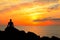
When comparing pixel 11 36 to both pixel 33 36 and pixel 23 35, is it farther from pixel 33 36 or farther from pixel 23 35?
pixel 33 36

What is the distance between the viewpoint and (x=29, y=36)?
42.9 meters

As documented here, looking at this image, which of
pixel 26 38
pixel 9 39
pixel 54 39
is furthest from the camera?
pixel 54 39

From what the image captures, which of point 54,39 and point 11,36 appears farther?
point 54,39

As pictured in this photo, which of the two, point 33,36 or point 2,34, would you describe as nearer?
point 2,34

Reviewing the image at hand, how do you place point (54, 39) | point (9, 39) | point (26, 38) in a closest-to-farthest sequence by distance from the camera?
1. point (9, 39)
2. point (26, 38)
3. point (54, 39)

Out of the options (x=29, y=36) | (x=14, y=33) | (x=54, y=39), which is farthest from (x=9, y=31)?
(x=54, y=39)

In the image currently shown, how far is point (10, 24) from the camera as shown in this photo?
1574 inches

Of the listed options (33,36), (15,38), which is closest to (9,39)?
(15,38)

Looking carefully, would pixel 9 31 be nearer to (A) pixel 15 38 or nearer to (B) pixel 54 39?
(A) pixel 15 38

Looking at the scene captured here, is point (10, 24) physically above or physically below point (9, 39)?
above

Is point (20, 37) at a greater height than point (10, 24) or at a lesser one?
lesser

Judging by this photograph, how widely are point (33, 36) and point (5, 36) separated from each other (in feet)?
22.0

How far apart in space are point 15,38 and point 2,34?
2905mm

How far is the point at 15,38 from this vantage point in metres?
38.9
